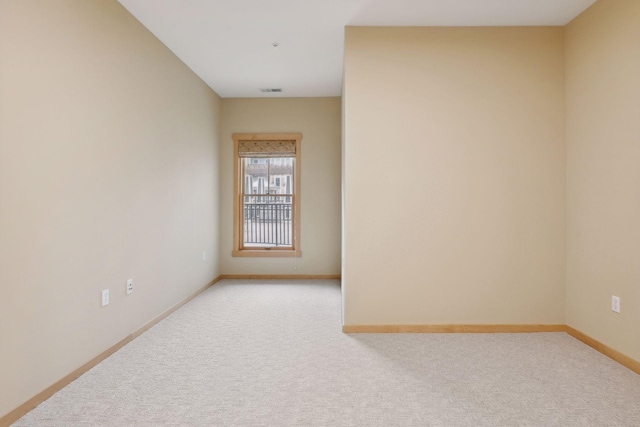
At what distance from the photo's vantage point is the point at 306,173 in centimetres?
551

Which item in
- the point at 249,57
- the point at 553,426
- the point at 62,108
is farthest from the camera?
the point at 249,57

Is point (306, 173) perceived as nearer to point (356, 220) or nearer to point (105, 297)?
point (356, 220)

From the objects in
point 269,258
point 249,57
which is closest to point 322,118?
point 249,57

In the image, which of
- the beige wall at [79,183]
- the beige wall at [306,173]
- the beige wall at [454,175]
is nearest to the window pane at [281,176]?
the beige wall at [306,173]

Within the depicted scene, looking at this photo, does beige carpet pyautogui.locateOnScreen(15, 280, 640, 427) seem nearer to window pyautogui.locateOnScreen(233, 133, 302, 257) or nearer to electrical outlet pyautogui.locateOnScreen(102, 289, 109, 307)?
electrical outlet pyautogui.locateOnScreen(102, 289, 109, 307)

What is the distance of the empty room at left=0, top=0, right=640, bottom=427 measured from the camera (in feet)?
6.60

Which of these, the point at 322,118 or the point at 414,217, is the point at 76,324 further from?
the point at 322,118

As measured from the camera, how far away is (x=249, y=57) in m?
3.94

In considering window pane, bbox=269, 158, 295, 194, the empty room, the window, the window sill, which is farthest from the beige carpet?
window pane, bbox=269, 158, 295, 194

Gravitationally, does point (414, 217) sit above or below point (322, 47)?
below

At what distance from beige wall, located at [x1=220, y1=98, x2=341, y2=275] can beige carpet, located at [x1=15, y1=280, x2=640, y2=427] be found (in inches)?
85.4

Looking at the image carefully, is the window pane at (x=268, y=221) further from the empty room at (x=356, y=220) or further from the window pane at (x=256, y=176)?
the empty room at (x=356, y=220)

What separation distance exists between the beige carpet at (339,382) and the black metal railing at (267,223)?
2373 millimetres

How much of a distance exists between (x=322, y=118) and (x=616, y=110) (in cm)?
362
